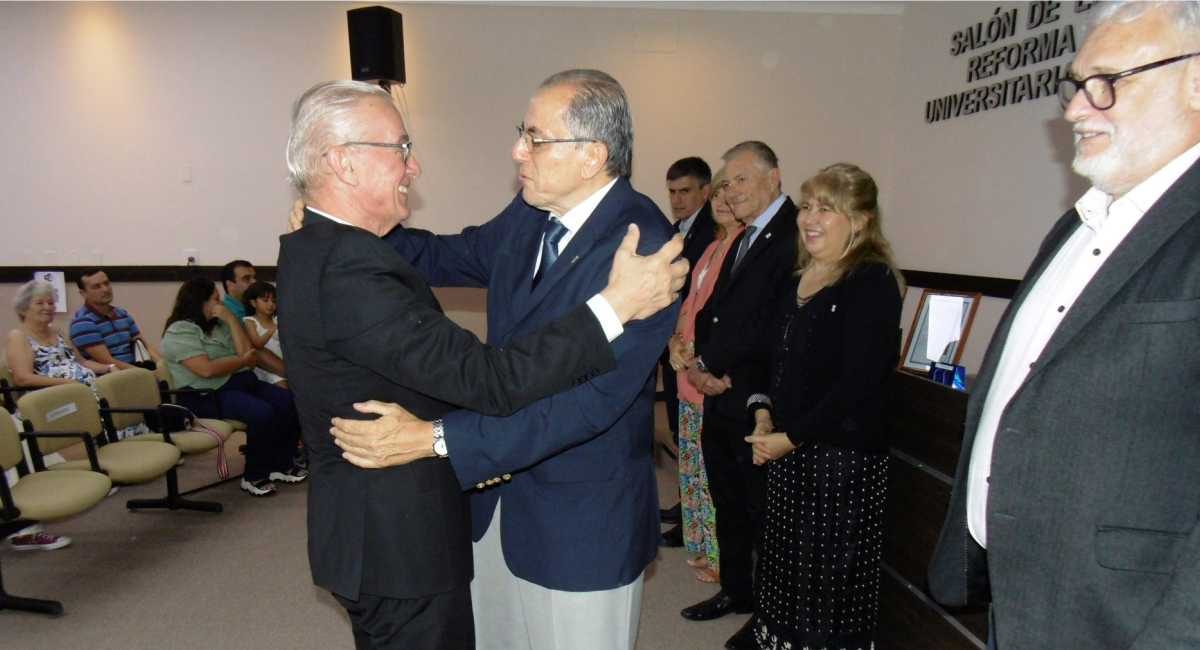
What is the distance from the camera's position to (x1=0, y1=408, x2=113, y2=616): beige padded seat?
123 inches

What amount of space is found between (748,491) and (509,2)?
5350 millimetres

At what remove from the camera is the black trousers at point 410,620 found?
1475 mm

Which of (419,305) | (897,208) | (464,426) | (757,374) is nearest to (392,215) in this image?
(419,305)

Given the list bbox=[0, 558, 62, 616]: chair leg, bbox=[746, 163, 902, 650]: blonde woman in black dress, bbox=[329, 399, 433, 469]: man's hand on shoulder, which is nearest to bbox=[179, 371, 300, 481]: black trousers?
bbox=[0, 558, 62, 616]: chair leg

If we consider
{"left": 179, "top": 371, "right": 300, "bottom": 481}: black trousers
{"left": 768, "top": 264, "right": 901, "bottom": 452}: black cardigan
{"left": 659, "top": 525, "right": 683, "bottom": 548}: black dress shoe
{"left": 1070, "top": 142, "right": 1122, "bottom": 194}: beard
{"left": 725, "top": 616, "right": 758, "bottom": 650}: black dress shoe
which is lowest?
{"left": 659, "top": 525, "right": 683, "bottom": 548}: black dress shoe

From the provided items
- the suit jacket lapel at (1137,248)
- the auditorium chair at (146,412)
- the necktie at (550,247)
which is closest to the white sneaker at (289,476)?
the auditorium chair at (146,412)

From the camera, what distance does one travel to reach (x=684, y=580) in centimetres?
354

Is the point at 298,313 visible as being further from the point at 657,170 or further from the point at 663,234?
the point at 657,170

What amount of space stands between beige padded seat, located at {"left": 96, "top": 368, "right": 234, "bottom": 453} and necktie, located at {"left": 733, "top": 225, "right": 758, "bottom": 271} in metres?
3.27

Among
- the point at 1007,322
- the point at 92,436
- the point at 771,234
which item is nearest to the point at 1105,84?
the point at 1007,322

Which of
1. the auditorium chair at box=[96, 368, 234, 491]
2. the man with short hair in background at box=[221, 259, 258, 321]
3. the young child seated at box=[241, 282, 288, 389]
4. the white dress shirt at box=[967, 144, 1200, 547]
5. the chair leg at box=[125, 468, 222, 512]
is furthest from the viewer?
the man with short hair in background at box=[221, 259, 258, 321]

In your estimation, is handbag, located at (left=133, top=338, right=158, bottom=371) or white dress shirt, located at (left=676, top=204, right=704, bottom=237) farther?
handbag, located at (left=133, top=338, right=158, bottom=371)

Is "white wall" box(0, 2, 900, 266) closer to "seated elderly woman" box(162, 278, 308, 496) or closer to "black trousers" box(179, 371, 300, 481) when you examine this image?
"seated elderly woman" box(162, 278, 308, 496)

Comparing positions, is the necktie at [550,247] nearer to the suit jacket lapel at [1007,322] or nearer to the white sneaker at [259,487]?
the suit jacket lapel at [1007,322]
